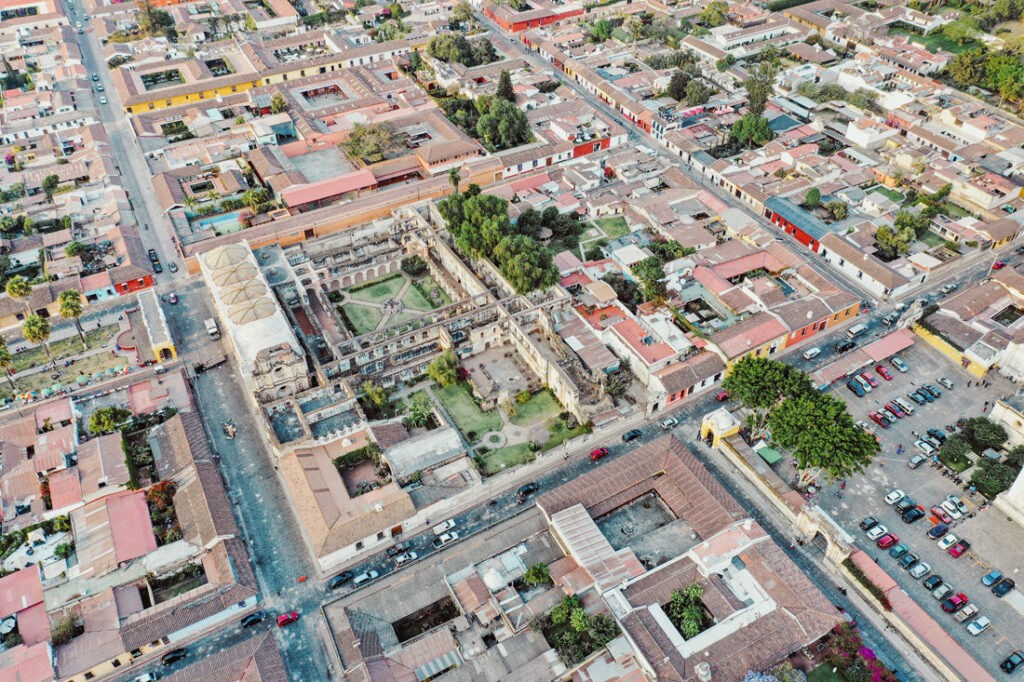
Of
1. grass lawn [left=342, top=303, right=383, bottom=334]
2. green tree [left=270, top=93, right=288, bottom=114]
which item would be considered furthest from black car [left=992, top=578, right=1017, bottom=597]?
green tree [left=270, top=93, right=288, bottom=114]

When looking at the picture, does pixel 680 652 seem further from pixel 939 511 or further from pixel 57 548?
pixel 57 548

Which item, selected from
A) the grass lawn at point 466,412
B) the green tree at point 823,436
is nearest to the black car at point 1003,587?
the green tree at point 823,436

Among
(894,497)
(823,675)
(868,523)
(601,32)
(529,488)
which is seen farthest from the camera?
(601,32)

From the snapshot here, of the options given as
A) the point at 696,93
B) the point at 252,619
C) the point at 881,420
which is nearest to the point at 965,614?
the point at 881,420

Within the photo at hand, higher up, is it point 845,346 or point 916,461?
point 845,346

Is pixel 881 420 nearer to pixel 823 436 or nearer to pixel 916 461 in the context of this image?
pixel 916 461

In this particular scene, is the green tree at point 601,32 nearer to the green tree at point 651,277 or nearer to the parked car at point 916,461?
the green tree at point 651,277

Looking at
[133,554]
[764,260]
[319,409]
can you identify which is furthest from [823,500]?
[133,554]

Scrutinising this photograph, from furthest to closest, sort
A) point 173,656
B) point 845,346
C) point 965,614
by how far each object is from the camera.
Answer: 1. point 845,346
2. point 965,614
3. point 173,656

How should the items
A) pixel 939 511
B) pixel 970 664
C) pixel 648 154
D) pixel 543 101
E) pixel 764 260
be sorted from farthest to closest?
pixel 543 101
pixel 648 154
pixel 764 260
pixel 939 511
pixel 970 664
